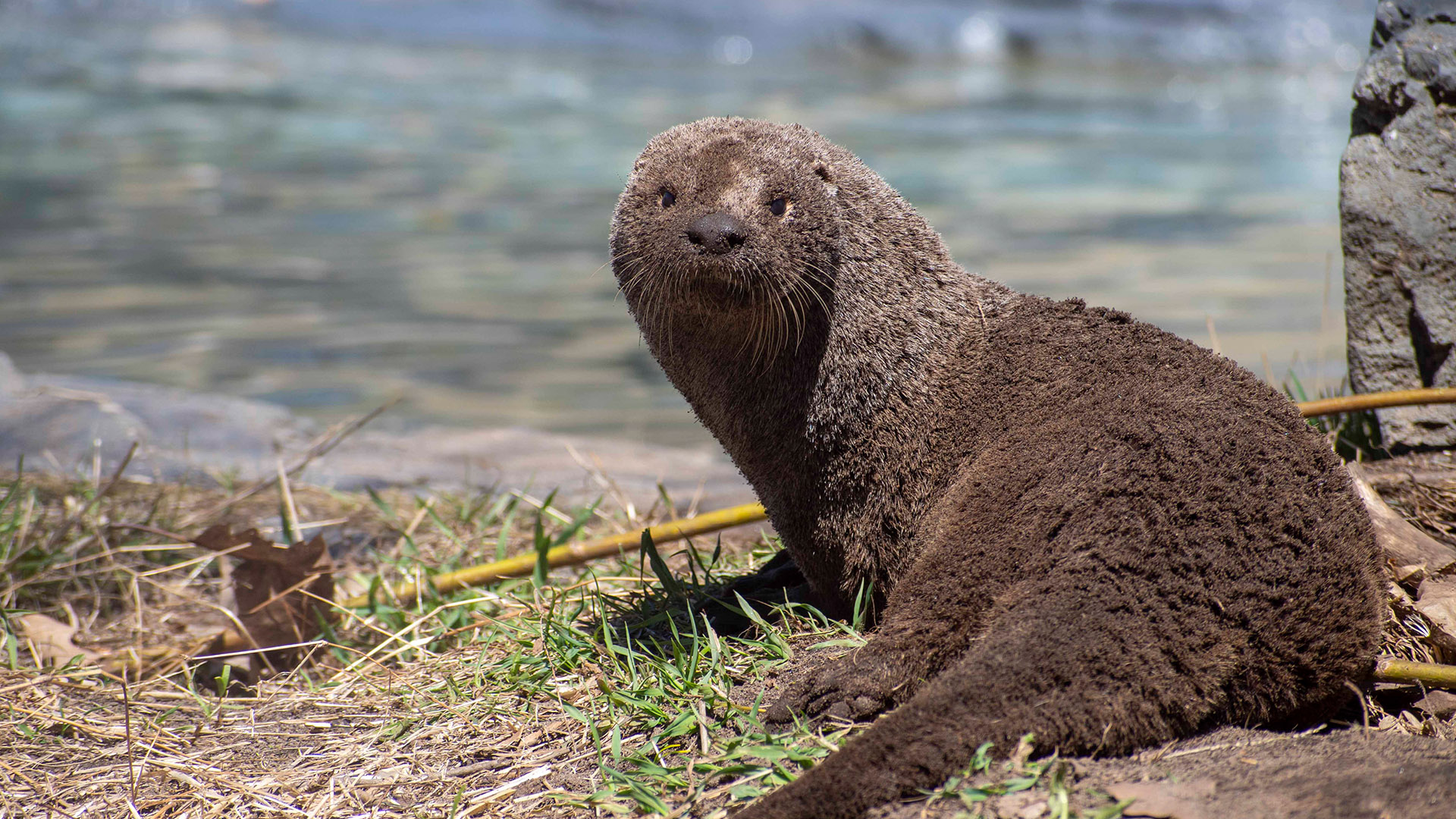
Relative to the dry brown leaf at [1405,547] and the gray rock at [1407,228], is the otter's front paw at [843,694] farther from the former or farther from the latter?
the gray rock at [1407,228]

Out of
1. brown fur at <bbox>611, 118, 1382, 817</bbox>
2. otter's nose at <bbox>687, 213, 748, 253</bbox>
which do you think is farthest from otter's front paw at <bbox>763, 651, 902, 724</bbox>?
otter's nose at <bbox>687, 213, 748, 253</bbox>

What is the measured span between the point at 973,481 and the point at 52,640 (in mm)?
2697

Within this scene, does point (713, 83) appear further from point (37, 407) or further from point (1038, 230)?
point (37, 407)

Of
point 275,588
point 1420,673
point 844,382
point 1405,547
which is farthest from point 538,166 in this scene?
point 1420,673

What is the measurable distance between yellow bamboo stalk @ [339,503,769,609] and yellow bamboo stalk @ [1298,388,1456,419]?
1560 millimetres

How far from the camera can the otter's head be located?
8.21 feet

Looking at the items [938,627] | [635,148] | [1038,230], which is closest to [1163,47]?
[635,148]

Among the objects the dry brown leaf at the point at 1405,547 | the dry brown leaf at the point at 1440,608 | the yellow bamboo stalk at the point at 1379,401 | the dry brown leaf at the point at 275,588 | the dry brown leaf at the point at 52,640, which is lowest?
the dry brown leaf at the point at 52,640

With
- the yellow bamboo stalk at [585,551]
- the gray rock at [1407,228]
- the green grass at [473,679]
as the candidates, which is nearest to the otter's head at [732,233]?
the green grass at [473,679]

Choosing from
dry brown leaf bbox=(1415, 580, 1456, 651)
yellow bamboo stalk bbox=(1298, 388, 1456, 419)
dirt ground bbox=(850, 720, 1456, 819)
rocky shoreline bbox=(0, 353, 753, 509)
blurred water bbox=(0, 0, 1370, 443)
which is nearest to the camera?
dirt ground bbox=(850, 720, 1456, 819)

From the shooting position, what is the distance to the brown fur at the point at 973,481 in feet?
7.00

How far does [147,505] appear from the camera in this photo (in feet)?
14.6

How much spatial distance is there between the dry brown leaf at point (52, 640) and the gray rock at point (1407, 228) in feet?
12.6

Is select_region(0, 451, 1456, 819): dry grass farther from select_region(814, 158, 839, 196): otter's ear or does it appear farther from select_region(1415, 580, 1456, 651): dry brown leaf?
select_region(814, 158, 839, 196): otter's ear
